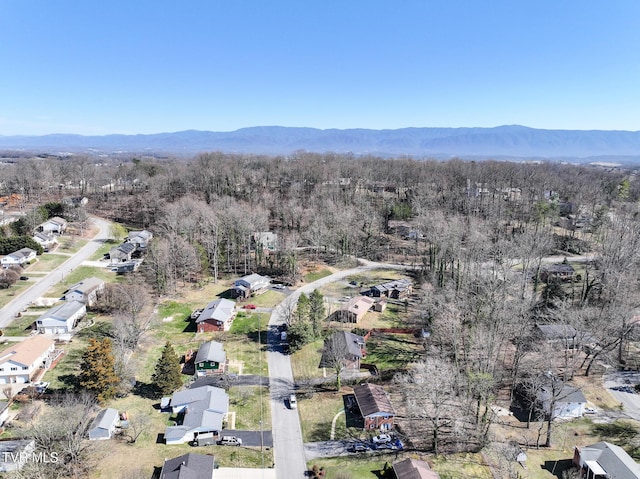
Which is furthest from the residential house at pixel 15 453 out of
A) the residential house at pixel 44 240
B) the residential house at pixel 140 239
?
the residential house at pixel 44 240

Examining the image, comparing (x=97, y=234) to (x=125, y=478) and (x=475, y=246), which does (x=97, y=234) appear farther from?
(x=475, y=246)

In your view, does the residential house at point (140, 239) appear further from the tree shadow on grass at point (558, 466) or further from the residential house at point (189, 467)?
the tree shadow on grass at point (558, 466)

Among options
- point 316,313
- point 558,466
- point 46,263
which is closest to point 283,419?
point 316,313

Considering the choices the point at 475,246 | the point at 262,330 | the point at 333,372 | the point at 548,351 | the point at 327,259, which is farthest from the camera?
the point at 327,259

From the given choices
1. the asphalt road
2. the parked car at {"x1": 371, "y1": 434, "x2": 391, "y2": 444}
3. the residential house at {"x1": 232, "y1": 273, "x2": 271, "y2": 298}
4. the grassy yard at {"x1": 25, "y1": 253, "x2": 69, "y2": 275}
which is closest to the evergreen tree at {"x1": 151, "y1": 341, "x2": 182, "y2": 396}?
the parked car at {"x1": 371, "y1": 434, "x2": 391, "y2": 444}

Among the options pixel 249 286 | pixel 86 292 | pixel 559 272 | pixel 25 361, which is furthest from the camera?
pixel 559 272

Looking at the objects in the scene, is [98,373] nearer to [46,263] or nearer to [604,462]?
[604,462]

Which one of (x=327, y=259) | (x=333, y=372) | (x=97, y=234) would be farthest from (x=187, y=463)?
(x=97, y=234)

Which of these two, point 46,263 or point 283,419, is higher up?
point 46,263
